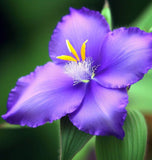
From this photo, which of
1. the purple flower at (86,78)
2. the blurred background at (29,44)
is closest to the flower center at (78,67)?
the purple flower at (86,78)

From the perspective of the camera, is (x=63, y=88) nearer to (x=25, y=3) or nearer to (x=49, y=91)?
(x=49, y=91)

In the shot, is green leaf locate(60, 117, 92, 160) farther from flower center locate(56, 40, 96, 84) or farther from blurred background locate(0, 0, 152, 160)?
blurred background locate(0, 0, 152, 160)

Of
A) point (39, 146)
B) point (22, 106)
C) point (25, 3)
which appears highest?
point (25, 3)

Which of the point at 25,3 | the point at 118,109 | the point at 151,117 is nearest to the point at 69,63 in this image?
the point at 118,109

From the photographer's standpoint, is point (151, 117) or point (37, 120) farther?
point (151, 117)

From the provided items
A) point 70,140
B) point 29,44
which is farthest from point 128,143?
point 29,44

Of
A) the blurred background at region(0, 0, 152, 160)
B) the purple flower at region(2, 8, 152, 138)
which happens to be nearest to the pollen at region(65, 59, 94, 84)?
the purple flower at region(2, 8, 152, 138)

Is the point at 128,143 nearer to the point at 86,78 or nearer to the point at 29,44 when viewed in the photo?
the point at 86,78
